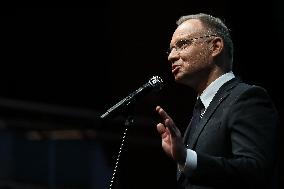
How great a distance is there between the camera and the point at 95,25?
20.9 feet

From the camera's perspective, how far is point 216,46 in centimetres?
254

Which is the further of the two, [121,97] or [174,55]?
[121,97]

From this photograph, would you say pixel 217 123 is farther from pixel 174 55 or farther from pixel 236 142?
pixel 174 55

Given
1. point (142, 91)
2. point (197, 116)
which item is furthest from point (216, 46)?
point (142, 91)

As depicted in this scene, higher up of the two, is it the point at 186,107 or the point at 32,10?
the point at 32,10

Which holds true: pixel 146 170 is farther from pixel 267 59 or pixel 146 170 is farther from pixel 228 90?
pixel 228 90

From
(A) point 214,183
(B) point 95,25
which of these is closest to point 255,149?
(A) point 214,183

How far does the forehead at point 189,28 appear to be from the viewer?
101 inches

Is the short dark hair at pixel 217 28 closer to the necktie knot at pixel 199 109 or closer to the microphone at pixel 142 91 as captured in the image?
the necktie knot at pixel 199 109

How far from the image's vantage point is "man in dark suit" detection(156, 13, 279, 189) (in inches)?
83.6

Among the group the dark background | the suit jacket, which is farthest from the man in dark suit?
the dark background

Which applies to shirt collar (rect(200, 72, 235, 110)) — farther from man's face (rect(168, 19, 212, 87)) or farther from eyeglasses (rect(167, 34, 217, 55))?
eyeglasses (rect(167, 34, 217, 55))

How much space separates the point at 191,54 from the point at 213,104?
0.75ft

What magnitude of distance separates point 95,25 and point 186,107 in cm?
178
